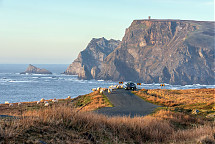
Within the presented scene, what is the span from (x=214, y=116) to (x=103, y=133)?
14.1m

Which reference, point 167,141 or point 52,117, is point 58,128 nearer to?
point 52,117

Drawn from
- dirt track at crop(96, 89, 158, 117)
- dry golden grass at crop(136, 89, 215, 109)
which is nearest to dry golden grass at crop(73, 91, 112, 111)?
dirt track at crop(96, 89, 158, 117)

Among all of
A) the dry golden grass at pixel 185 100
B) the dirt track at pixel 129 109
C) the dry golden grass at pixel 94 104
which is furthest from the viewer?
the dry golden grass at pixel 94 104

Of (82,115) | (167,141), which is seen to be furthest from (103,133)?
(167,141)

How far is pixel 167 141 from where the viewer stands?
11.3m

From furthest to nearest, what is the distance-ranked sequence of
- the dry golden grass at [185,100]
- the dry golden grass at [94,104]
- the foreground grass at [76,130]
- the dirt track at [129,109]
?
the dry golden grass at [94,104] < the dry golden grass at [185,100] < the dirt track at [129,109] < the foreground grass at [76,130]

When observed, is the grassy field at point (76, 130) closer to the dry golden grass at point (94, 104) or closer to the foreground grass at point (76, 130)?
the foreground grass at point (76, 130)

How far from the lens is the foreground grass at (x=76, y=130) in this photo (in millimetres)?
8355

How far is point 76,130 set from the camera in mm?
10055

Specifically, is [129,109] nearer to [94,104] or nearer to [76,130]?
[94,104]

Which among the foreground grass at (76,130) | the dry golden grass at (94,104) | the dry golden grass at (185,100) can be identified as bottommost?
the dry golden grass at (94,104)

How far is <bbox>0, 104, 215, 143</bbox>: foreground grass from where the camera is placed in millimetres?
8355

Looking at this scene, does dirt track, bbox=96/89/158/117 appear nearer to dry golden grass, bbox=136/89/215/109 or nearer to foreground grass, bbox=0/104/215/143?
dry golden grass, bbox=136/89/215/109

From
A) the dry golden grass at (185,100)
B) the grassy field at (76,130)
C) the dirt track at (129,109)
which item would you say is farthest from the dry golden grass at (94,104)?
the grassy field at (76,130)
